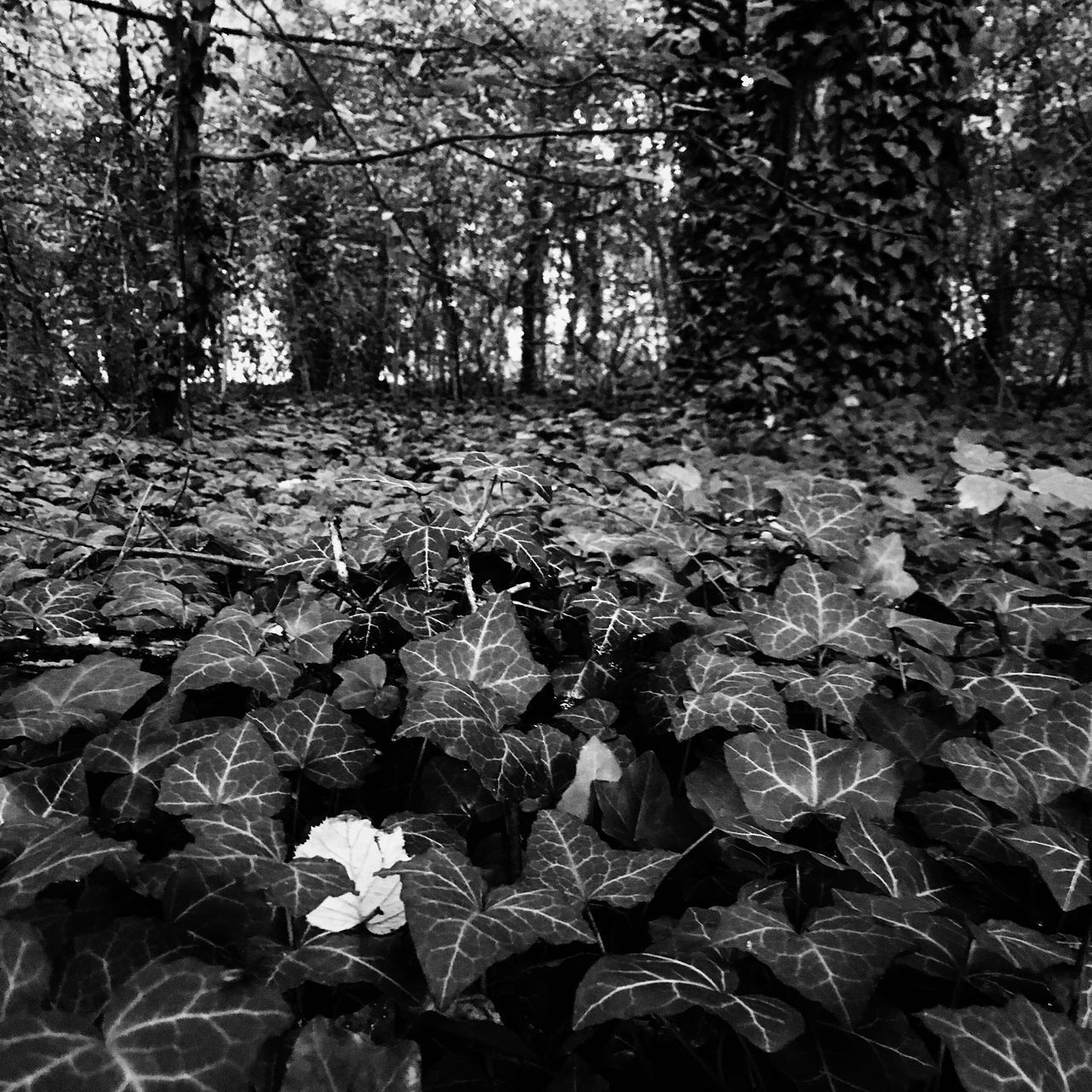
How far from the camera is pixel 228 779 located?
88 centimetres

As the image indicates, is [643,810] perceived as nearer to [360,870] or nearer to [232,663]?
[360,870]

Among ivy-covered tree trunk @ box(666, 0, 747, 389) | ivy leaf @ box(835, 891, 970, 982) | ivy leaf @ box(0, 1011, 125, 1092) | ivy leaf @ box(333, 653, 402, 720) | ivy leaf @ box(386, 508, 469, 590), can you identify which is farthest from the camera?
ivy-covered tree trunk @ box(666, 0, 747, 389)

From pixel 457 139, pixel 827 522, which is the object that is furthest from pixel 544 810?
pixel 457 139

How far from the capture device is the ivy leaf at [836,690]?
40.8 inches

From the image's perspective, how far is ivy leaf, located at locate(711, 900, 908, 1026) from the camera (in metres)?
0.62

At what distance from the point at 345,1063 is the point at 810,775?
1.95ft

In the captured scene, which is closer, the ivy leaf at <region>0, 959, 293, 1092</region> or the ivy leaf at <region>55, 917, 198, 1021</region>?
the ivy leaf at <region>0, 959, 293, 1092</region>

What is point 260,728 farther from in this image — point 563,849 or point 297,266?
point 297,266

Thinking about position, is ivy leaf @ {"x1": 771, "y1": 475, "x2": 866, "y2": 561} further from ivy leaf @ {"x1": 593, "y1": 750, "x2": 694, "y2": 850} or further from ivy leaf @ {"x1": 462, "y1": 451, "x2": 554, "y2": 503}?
ivy leaf @ {"x1": 593, "y1": 750, "x2": 694, "y2": 850}

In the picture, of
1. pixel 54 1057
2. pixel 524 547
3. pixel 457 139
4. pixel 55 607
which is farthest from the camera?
pixel 457 139

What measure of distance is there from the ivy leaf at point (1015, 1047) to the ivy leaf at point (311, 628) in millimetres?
927

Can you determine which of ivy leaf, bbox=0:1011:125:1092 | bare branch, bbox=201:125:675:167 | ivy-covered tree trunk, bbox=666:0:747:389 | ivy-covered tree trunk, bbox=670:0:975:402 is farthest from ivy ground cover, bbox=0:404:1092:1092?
ivy-covered tree trunk, bbox=666:0:747:389

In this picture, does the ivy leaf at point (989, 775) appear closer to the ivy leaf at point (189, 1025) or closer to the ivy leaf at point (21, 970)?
the ivy leaf at point (189, 1025)

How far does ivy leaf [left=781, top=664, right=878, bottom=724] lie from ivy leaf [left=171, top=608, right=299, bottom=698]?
761 mm
